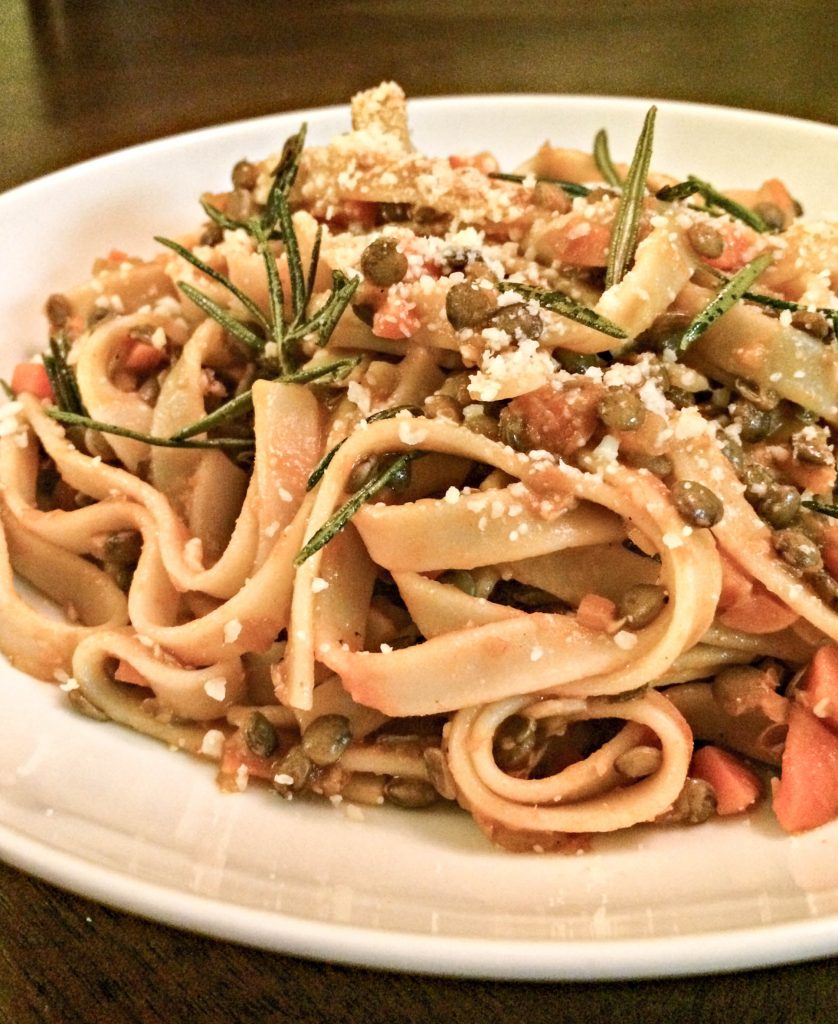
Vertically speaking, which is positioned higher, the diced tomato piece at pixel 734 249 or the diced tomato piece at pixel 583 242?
the diced tomato piece at pixel 583 242

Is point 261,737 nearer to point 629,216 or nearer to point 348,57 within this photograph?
point 629,216

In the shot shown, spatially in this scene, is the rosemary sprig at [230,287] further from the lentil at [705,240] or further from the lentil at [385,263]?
the lentil at [705,240]

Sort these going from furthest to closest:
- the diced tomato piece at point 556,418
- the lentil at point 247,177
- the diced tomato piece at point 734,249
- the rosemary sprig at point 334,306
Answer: the lentil at point 247,177, the diced tomato piece at point 734,249, the rosemary sprig at point 334,306, the diced tomato piece at point 556,418

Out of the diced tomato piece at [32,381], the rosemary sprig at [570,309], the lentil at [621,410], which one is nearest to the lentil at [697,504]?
the lentil at [621,410]

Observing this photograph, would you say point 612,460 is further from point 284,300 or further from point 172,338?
Result: point 172,338

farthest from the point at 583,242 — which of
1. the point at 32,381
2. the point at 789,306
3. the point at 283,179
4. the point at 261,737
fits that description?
the point at 32,381

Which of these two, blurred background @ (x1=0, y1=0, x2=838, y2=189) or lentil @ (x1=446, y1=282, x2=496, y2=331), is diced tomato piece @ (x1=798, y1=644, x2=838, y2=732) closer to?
lentil @ (x1=446, y1=282, x2=496, y2=331)

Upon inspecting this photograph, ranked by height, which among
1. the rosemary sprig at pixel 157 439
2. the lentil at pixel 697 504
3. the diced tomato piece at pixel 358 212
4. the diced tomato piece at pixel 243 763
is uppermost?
the diced tomato piece at pixel 358 212

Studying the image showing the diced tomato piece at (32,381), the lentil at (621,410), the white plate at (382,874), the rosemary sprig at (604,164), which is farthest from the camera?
the rosemary sprig at (604,164)
